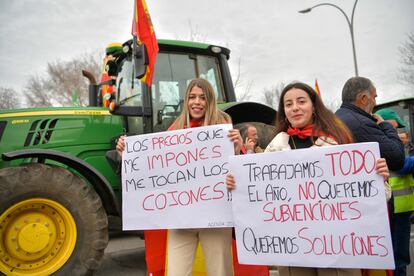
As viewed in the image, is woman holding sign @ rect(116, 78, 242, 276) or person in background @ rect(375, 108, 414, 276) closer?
woman holding sign @ rect(116, 78, 242, 276)

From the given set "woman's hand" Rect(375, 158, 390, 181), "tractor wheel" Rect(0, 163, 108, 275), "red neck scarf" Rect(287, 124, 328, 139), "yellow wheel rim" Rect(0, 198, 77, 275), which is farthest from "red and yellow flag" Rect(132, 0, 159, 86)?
"woman's hand" Rect(375, 158, 390, 181)

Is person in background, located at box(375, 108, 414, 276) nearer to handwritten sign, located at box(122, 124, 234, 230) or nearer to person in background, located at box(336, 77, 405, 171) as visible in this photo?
person in background, located at box(336, 77, 405, 171)

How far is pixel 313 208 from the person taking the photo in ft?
5.70

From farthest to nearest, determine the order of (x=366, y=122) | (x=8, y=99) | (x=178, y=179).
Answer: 1. (x=8, y=99)
2. (x=366, y=122)
3. (x=178, y=179)

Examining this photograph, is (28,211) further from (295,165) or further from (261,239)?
(295,165)

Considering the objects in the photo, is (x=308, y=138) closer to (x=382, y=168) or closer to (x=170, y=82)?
(x=382, y=168)

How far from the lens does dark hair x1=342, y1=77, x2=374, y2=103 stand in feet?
8.18

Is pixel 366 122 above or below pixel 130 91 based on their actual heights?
below

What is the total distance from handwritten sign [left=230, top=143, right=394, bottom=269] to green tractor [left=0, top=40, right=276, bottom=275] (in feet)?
5.92

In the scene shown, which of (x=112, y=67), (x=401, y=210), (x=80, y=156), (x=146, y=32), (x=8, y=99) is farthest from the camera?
(x=8, y=99)

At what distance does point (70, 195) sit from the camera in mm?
3061

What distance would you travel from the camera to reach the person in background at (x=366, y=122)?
225 cm

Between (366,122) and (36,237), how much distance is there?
117 inches

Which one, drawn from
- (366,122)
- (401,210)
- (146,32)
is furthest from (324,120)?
(146,32)
